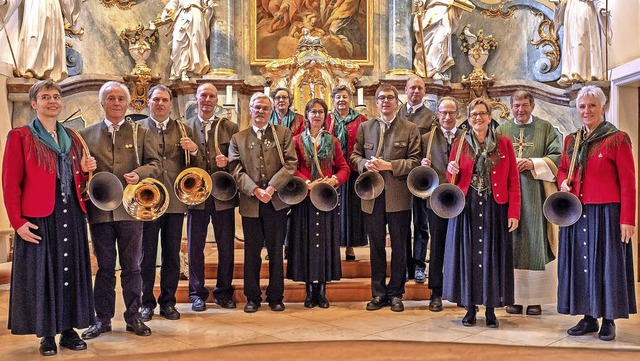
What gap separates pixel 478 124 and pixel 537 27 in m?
5.35

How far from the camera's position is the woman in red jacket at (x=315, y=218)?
15.7ft

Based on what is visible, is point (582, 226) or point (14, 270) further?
point (582, 226)

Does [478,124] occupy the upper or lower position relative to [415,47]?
lower

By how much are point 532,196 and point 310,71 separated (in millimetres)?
4185

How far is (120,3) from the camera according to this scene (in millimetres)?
8781

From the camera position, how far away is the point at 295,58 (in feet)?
27.2

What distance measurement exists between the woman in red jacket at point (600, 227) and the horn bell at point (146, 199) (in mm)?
2603

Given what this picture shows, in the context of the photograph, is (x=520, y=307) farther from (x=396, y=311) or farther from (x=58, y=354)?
(x=58, y=354)

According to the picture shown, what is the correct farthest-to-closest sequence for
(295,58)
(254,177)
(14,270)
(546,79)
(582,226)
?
(546,79)
(295,58)
(254,177)
(582,226)
(14,270)

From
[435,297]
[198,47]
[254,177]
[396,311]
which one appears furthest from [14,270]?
[198,47]

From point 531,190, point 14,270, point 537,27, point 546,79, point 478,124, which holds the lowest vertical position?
point 14,270

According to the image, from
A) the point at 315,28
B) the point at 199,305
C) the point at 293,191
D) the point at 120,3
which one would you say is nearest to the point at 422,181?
the point at 293,191

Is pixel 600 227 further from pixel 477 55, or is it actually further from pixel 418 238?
pixel 477 55

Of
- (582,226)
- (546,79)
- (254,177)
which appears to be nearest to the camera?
(582,226)
